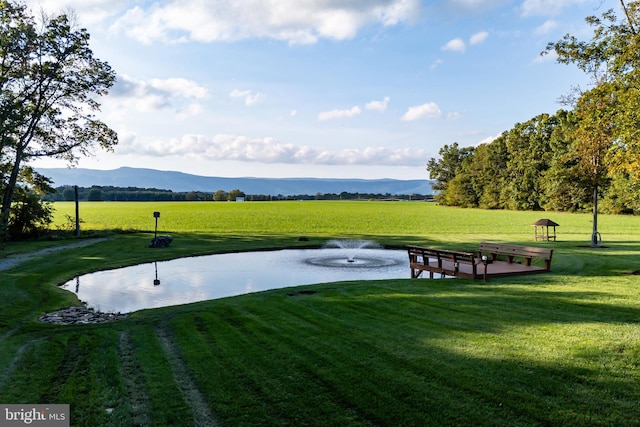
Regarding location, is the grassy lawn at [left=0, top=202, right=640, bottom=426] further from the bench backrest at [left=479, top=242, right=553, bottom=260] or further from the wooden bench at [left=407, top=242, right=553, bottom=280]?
the bench backrest at [left=479, top=242, right=553, bottom=260]

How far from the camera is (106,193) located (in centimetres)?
13700

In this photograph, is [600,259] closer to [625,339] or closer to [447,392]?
[625,339]

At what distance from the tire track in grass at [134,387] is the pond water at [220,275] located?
4.92 m

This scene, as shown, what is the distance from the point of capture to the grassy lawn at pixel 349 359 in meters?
5.24

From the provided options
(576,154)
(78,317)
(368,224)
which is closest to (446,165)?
(368,224)

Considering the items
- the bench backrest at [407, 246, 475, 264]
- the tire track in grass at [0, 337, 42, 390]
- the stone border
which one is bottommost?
the stone border

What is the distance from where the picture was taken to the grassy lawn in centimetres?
524

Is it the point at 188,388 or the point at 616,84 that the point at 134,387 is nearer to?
the point at 188,388

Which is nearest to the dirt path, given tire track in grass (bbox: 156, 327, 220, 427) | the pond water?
the pond water

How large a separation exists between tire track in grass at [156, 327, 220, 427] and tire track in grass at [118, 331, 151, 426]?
47 centimetres

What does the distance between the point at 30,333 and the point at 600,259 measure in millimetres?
20802

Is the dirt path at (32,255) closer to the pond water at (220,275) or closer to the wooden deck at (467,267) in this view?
the pond water at (220,275)

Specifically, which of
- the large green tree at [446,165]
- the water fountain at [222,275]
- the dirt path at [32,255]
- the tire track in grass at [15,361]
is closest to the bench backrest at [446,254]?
the water fountain at [222,275]

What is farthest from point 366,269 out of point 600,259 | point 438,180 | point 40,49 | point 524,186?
point 438,180
